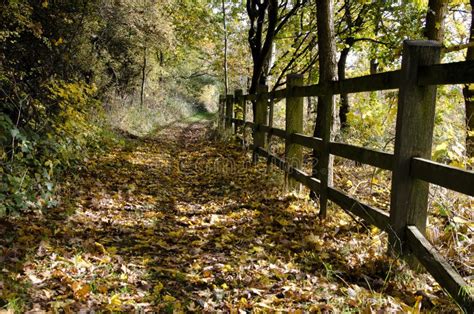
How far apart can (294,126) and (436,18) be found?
2.98 metres

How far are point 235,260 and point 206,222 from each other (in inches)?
52.8

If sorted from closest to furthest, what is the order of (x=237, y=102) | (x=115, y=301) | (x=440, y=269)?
(x=440, y=269) → (x=115, y=301) → (x=237, y=102)

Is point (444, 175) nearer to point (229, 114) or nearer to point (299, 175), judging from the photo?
point (299, 175)

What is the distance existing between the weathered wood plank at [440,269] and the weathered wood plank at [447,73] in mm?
1204

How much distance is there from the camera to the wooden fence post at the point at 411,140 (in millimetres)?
3209

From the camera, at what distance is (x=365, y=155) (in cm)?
397

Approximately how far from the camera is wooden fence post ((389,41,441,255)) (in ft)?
10.5

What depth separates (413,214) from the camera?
10.8 ft

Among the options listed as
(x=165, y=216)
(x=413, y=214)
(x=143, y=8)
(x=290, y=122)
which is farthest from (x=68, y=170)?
(x=143, y=8)

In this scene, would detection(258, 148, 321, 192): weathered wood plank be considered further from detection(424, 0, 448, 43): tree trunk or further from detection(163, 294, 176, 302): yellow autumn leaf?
detection(424, 0, 448, 43): tree trunk

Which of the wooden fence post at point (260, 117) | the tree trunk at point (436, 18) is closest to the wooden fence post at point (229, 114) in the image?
the wooden fence post at point (260, 117)

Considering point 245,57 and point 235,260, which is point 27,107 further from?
point 245,57

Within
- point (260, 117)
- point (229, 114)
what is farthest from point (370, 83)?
point (229, 114)

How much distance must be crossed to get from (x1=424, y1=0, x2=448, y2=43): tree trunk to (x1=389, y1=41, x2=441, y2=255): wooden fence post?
3938 millimetres
